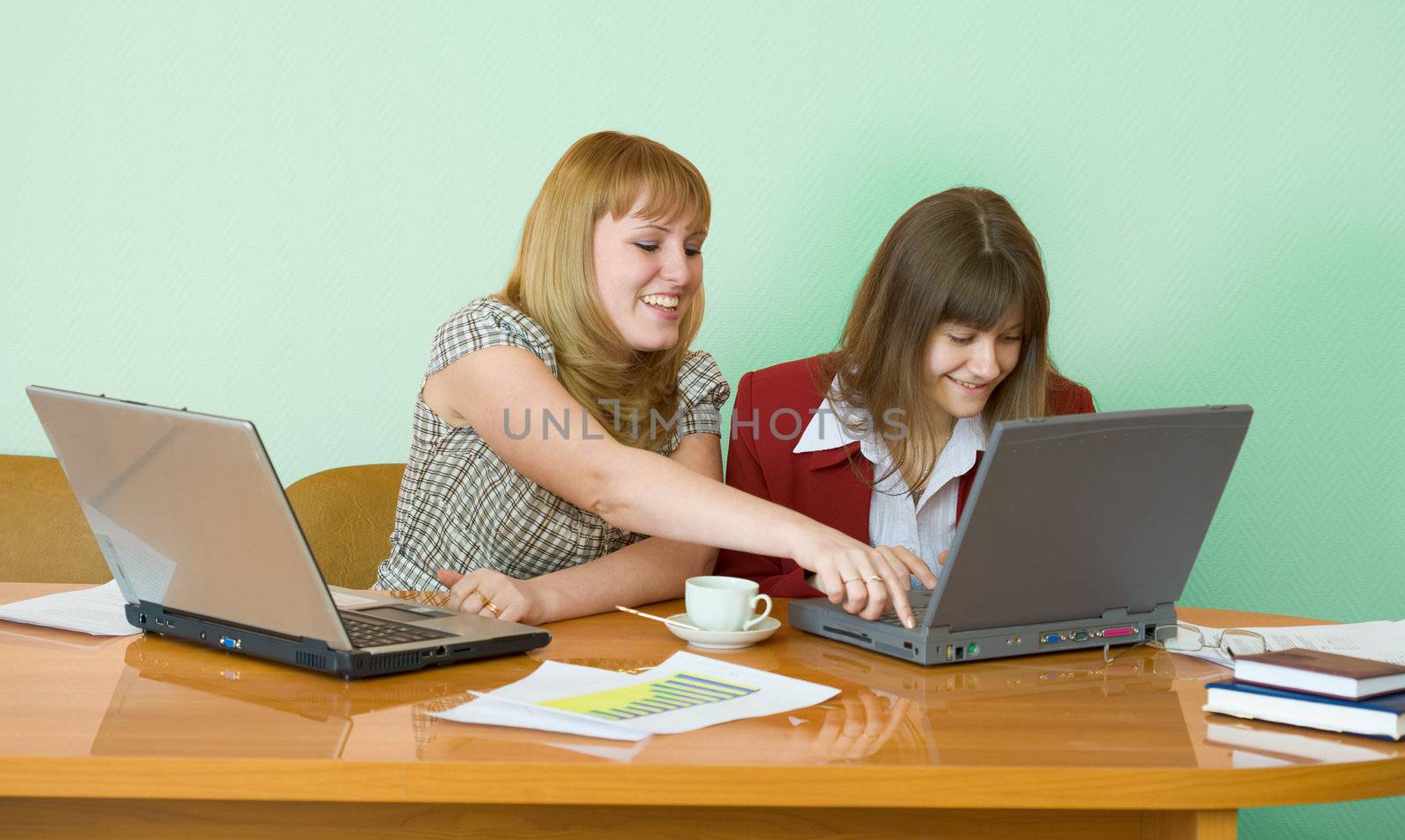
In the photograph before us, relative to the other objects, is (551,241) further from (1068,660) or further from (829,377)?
(1068,660)

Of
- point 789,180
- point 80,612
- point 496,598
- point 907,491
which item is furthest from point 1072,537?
point 789,180

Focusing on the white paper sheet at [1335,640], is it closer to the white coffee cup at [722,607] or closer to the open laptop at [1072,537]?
the open laptop at [1072,537]

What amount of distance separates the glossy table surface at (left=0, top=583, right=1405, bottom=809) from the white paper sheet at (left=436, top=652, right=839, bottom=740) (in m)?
0.02

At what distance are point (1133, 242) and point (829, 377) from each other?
0.79 meters

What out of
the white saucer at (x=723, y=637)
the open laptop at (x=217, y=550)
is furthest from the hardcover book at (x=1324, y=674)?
the open laptop at (x=217, y=550)

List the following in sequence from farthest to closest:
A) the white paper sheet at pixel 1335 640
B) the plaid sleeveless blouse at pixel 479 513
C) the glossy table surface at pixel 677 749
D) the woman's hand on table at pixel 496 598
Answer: the plaid sleeveless blouse at pixel 479 513, the woman's hand on table at pixel 496 598, the white paper sheet at pixel 1335 640, the glossy table surface at pixel 677 749

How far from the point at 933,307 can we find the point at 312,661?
1056 millimetres

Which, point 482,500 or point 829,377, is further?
point 829,377

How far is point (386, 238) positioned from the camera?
2.43m

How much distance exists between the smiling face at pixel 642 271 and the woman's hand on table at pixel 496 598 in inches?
19.5

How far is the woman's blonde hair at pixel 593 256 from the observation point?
172 cm

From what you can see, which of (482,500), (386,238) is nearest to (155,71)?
(386,238)

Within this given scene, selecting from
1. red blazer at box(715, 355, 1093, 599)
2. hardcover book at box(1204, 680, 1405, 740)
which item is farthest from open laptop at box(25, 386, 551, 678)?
red blazer at box(715, 355, 1093, 599)

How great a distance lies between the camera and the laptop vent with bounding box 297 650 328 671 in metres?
1.10
